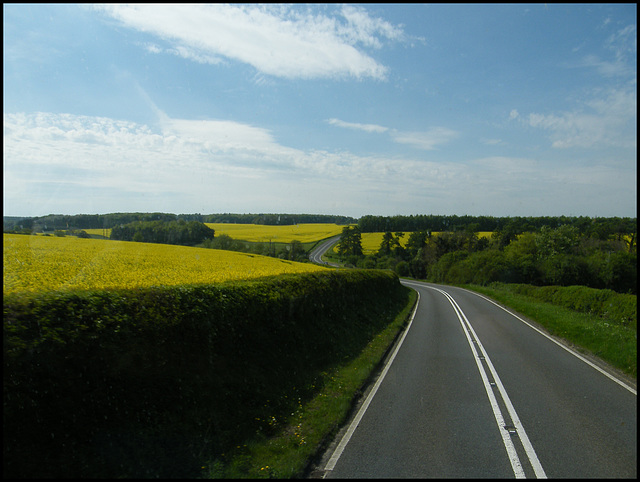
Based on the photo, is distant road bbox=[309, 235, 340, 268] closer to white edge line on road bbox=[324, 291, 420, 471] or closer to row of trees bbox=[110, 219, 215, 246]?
row of trees bbox=[110, 219, 215, 246]

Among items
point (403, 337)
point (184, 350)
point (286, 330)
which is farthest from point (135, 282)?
point (403, 337)

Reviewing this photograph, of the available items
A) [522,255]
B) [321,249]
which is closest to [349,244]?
[321,249]

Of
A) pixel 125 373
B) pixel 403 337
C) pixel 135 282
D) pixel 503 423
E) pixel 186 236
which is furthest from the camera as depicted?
pixel 186 236

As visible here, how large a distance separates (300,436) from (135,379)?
2540 mm

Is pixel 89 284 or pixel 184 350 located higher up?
pixel 89 284

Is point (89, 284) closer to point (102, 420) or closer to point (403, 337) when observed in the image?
point (102, 420)

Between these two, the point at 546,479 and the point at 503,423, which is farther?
the point at 503,423

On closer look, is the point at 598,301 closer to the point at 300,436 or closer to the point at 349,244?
the point at 300,436

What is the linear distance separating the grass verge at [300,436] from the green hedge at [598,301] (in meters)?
14.3

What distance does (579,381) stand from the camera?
27.4ft

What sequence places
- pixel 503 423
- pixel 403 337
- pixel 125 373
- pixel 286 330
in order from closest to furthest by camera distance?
pixel 125 373 → pixel 503 423 → pixel 286 330 → pixel 403 337

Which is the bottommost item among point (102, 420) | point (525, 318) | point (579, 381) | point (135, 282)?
point (525, 318)

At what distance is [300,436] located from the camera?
19.1ft

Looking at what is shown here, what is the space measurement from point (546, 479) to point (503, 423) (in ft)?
5.56
